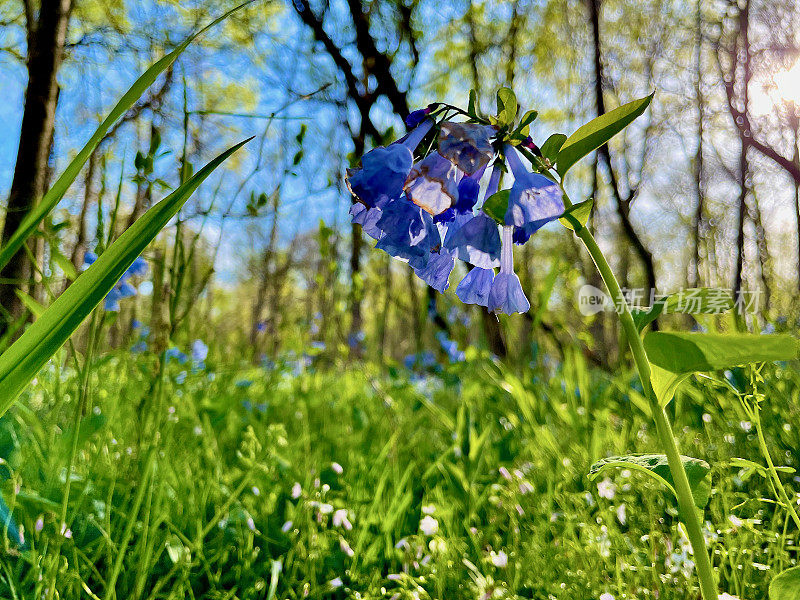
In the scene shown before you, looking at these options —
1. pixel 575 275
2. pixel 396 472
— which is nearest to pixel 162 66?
pixel 396 472

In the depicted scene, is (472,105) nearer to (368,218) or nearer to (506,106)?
(506,106)

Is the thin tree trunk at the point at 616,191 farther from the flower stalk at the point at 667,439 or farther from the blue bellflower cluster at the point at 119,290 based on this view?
the flower stalk at the point at 667,439

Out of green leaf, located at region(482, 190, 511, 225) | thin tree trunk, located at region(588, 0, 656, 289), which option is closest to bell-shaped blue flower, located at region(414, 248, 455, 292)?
green leaf, located at region(482, 190, 511, 225)

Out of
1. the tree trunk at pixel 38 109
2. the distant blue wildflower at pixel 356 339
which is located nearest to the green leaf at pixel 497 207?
the tree trunk at pixel 38 109

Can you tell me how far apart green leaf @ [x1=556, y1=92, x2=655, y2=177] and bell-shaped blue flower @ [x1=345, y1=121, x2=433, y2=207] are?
0.59 feet

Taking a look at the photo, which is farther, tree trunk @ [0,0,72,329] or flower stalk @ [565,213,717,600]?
tree trunk @ [0,0,72,329]

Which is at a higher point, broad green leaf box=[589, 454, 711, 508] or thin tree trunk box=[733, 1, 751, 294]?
thin tree trunk box=[733, 1, 751, 294]

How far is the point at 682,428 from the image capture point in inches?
66.7

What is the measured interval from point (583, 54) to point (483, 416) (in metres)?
5.16

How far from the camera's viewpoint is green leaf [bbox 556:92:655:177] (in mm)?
582

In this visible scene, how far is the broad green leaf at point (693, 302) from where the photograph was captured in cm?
60

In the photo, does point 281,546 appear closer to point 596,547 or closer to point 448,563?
point 448,563

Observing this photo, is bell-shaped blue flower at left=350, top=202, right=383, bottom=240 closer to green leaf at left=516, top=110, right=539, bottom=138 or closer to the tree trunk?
green leaf at left=516, top=110, right=539, bottom=138

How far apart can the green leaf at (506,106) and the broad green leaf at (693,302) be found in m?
0.27
